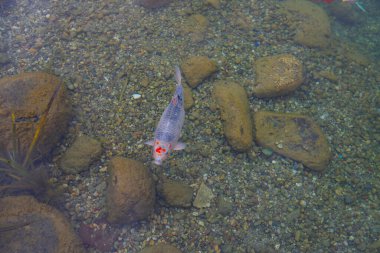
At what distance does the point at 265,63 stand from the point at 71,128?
10.9ft

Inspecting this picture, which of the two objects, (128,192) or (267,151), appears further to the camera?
(267,151)

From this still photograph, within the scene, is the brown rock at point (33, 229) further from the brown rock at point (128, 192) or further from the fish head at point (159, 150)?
the fish head at point (159, 150)

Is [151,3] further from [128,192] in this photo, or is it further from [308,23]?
[128,192]

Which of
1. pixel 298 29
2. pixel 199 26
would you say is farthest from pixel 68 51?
pixel 298 29

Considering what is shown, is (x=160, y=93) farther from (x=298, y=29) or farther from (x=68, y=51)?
(x=298, y=29)

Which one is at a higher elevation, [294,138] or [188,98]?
[188,98]

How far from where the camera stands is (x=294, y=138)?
4.75 m

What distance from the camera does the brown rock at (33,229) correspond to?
11.5ft

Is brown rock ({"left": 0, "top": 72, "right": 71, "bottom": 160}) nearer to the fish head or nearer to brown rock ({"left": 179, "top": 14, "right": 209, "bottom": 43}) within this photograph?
the fish head

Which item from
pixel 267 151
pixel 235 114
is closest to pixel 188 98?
pixel 235 114

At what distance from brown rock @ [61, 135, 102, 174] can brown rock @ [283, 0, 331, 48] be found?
14.1 feet

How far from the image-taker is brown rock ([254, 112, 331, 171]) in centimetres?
466

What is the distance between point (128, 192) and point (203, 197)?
1.11 metres

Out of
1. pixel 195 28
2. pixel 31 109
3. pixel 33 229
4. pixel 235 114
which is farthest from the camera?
pixel 195 28
